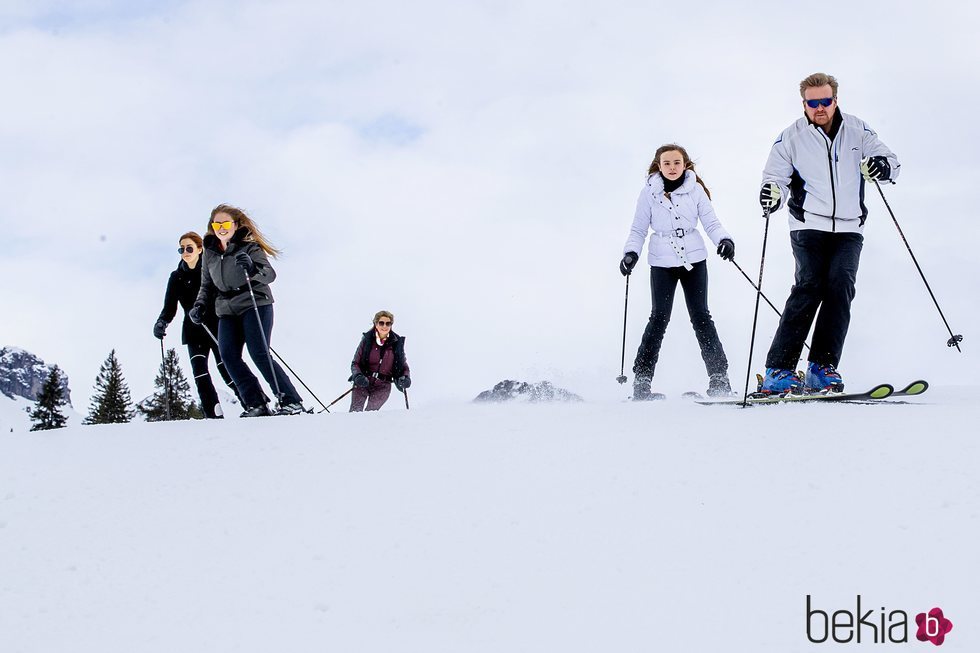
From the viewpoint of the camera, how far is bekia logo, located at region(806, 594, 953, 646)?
2.83m

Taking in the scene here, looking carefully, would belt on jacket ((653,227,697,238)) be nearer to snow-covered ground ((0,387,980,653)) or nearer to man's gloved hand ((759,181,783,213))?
man's gloved hand ((759,181,783,213))

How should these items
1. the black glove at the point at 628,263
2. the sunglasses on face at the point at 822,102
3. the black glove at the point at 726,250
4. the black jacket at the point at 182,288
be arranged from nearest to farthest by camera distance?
the sunglasses on face at the point at 822,102
the black glove at the point at 726,250
the black glove at the point at 628,263
the black jacket at the point at 182,288

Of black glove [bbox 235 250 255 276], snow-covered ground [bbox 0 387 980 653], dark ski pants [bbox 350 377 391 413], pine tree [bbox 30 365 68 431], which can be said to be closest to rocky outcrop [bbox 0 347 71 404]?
pine tree [bbox 30 365 68 431]

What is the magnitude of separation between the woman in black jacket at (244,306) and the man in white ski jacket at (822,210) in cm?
402

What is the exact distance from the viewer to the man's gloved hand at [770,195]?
6.18m

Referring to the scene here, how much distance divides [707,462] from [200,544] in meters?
2.39

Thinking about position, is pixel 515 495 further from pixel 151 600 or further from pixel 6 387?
pixel 6 387

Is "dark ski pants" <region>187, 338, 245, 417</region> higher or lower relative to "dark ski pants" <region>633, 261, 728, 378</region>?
lower

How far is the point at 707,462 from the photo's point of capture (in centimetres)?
430

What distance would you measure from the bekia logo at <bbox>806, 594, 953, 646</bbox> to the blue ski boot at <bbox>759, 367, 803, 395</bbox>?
3348 mm

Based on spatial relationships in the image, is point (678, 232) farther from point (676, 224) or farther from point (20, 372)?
point (20, 372)

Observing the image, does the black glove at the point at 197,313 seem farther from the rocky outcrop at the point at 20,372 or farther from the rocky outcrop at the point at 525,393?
the rocky outcrop at the point at 20,372

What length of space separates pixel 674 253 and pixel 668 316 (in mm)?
546

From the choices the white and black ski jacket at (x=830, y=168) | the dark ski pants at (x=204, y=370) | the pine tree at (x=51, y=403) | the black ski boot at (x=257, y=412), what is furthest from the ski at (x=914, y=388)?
the pine tree at (x=51, y=403)
